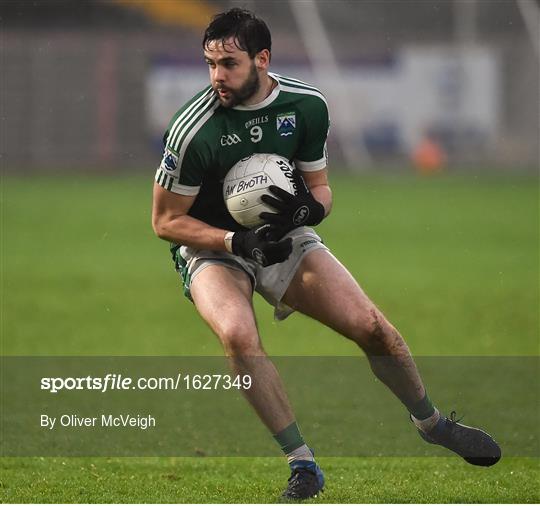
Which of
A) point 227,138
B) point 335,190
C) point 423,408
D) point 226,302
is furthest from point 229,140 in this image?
point 335,190

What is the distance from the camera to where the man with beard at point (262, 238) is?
535cm

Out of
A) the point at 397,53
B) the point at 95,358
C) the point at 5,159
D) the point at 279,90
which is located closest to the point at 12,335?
the point at 95,358

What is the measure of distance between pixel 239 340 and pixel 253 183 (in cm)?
73

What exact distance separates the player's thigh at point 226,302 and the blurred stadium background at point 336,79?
68.8 feet

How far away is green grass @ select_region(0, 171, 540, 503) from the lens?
579 centimetres

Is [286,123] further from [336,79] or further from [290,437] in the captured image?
[336,79]

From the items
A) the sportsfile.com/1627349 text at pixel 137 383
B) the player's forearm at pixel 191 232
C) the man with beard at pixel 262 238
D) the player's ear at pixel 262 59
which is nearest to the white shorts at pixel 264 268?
the man with beard at pixel 262 238

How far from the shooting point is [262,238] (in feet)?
18.1

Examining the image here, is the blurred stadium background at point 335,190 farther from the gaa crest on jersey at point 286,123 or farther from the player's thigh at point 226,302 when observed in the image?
the gaa crest on jersey at point 286,123

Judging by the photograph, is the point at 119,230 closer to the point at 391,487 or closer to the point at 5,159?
the point at 5,159

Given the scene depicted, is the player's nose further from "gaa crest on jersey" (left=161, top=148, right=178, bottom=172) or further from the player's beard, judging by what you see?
"gaa crest on jersey" (left=161, top=148, right=178, bottom=172)

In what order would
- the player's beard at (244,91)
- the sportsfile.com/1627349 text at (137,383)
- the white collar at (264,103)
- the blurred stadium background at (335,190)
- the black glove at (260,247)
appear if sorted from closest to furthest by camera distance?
the black glove at (260,247)
the player's beard at (244,91)
the white collar at (264,103)
the blurred stadium background at (335,190)
the sportsfile.com/1627349 text at (137,383)

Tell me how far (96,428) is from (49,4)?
23196 millimetres

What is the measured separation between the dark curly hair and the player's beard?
3.5 inches
